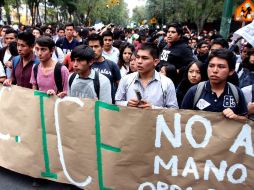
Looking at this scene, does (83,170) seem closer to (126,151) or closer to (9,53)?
(126,151)

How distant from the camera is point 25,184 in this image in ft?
12.4

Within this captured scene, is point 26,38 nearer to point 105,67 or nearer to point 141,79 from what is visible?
point 105,67

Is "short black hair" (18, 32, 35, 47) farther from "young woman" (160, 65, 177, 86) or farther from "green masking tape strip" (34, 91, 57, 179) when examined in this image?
"young woman" (160, 65, 177, 86)

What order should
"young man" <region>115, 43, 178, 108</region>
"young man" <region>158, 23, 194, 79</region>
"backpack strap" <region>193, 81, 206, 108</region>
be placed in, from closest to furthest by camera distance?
"backpack strap" <region>193, 81, 206, 108</region>
"young man" <region>115, 43, 178, 108</region>
"young man" <region>158, 23, 194, 79</region>

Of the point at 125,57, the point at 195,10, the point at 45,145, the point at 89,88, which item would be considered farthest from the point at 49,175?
the point at 195,10

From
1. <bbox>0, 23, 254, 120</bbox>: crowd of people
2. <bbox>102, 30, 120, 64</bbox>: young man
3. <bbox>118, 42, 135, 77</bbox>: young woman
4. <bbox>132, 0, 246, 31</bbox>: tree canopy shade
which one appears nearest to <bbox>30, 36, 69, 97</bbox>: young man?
<bbox>0, 23, 254, 120</bbox>: crowd of people

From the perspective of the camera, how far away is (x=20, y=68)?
442 cm

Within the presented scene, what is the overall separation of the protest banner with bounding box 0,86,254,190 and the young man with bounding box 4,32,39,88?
2.08ft

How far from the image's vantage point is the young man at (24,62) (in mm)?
4356

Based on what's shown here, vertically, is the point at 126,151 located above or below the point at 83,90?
below

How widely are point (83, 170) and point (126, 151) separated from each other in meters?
0.51

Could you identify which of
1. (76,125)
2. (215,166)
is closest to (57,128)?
(76,125)

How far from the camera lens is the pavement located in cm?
372

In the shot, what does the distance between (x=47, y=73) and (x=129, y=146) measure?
1372 millimetres
